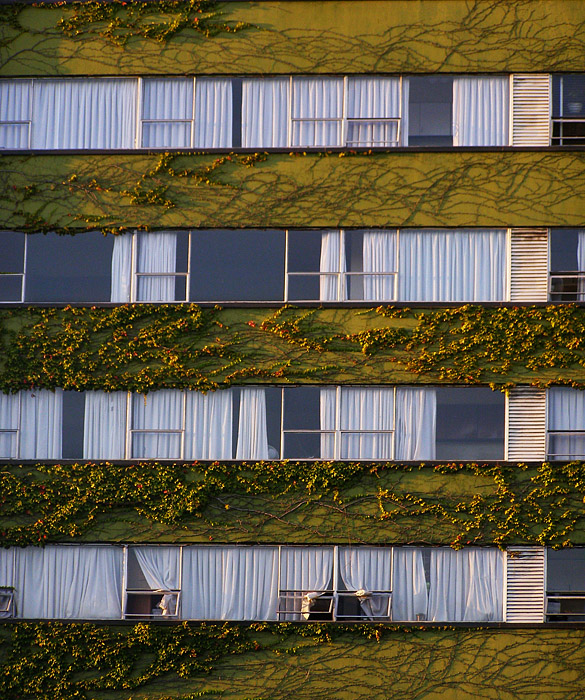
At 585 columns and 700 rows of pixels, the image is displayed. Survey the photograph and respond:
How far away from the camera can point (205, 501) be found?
19344 mm

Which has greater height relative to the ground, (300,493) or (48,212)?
(48,212)

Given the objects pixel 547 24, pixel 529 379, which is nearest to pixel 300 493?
pixel 529 379

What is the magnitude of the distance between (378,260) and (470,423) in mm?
4192

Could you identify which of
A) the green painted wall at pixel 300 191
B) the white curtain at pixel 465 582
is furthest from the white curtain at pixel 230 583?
the green painted wall at pixel 300 191

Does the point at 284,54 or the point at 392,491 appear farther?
the point at 284,54

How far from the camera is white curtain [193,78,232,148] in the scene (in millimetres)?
20562

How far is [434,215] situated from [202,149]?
18.0 feet

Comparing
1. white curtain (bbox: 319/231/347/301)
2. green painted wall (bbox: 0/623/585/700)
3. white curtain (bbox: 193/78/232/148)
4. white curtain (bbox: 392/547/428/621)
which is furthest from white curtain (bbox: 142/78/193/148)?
green painted wall (bbox: 0/623/585/700)

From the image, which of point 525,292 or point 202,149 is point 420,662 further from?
point 202,149

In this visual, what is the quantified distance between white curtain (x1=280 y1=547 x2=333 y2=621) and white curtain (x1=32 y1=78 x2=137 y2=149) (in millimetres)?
10207

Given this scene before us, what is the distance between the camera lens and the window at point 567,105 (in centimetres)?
2031

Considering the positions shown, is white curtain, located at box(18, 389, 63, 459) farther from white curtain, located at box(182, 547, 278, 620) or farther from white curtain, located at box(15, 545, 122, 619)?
white curtain, located at box(182, 547, 278, 620)

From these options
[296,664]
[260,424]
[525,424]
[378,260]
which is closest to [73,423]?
[260,424]

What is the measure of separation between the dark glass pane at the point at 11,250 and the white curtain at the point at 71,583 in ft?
21.0
